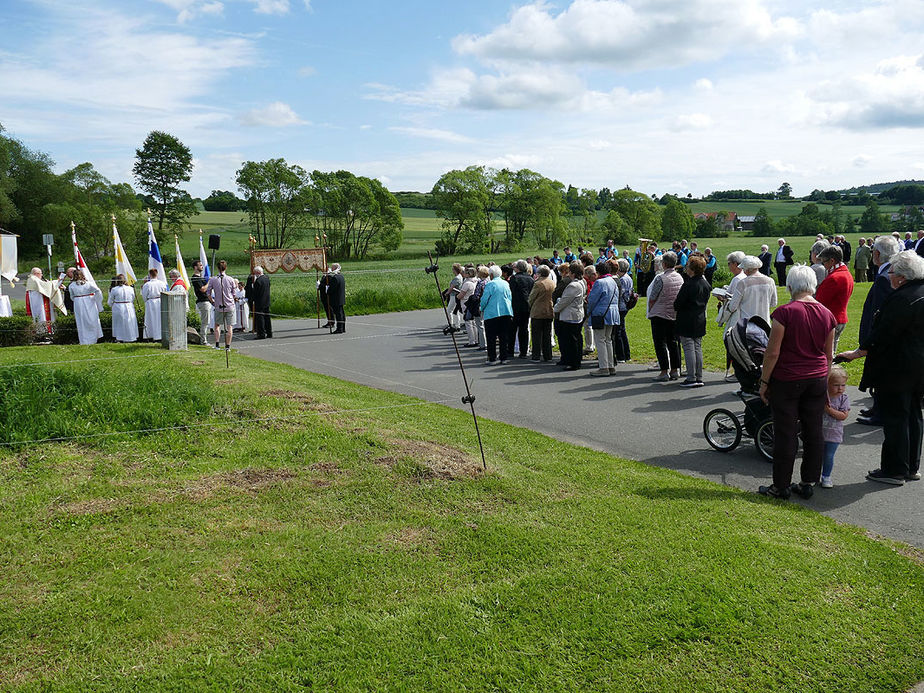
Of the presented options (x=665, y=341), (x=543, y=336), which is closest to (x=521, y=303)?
(x=543, y=336)

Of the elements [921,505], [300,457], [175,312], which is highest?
[175,312]

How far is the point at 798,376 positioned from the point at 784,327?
17.8 inches

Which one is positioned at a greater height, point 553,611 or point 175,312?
point 175,312

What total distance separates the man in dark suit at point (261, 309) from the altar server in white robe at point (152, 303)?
110 inches

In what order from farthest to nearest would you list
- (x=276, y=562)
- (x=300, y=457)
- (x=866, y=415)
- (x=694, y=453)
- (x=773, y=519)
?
(x=866, y=415), (x=694, y=453), (x=300, y=457), (x=773, y=519), (x=276, y=562)

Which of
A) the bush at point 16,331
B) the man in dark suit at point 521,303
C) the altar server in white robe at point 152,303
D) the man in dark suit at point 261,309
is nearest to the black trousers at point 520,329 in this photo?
the man in dark suit at point 521,303

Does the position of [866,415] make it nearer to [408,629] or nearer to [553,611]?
[553,611]

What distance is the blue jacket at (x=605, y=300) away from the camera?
12.8 m

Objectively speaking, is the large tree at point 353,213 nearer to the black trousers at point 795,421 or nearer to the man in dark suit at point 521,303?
the man in dark suit at point 521,303

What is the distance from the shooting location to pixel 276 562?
200 inches

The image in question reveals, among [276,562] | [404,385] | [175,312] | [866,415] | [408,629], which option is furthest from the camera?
[175,312]

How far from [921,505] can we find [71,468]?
26.0 feet

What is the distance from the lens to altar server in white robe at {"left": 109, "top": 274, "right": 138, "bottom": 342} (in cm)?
1812

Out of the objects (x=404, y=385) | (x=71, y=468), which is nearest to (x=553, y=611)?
(x=71, y=468)
